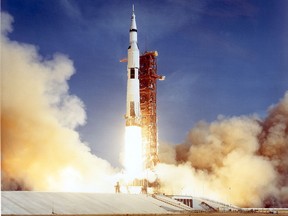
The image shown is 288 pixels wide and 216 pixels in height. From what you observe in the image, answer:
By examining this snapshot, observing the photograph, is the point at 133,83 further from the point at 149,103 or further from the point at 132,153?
the point at 132,153

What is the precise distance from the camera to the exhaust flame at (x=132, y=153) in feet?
274

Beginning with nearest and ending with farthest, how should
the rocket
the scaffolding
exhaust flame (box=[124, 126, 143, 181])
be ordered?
1. exhaust flame (box=[124, 126, 143, 181])
2. the rocket
3. the scaffolding

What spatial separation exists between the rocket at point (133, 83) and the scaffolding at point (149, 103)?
8162 millimetres

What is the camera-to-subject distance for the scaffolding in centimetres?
9331

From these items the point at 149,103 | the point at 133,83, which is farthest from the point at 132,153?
the point at 149,103

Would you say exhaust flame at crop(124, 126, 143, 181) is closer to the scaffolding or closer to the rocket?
the rocket

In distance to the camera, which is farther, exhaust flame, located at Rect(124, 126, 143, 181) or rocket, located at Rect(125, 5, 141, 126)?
rocket, located at Rect(125, 5, 141, 126)

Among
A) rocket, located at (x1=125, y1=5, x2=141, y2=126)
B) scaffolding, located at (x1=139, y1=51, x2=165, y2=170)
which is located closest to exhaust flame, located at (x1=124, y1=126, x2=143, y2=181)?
rocket, located at (x1=125, y1=5, x2=141, y2=126)

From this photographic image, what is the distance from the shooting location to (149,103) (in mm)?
94625

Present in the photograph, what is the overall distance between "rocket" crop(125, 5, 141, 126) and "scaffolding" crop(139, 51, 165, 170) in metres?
8.16

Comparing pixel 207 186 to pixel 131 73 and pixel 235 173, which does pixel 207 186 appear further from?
pixel 131 73

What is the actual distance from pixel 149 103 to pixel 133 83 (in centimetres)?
938

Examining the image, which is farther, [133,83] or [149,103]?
[149,103]

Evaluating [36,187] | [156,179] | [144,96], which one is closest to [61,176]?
[36,187]
